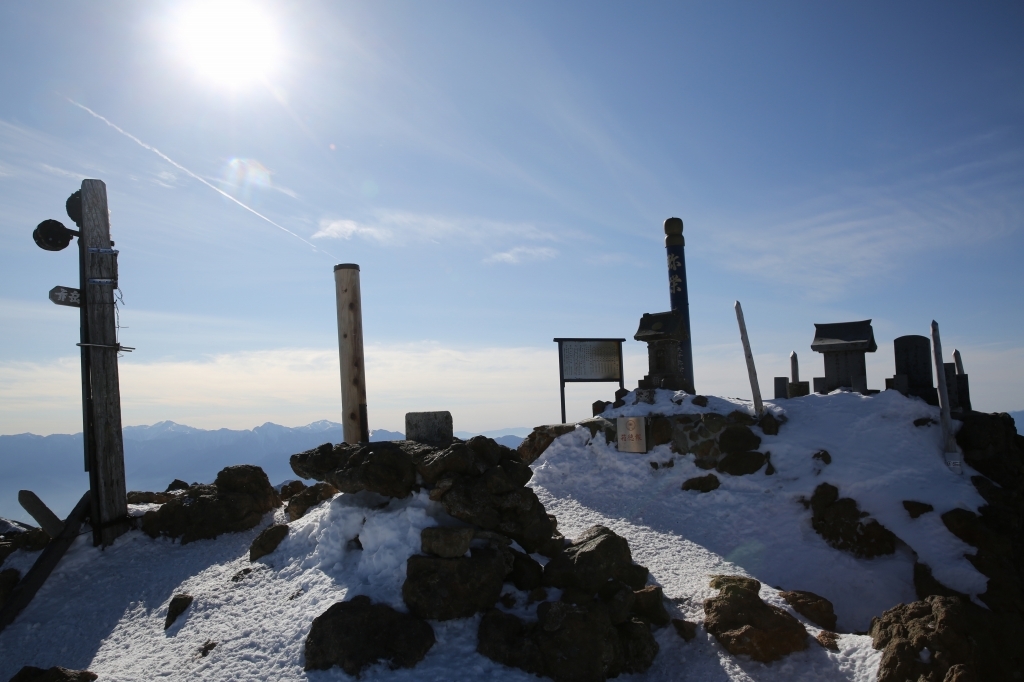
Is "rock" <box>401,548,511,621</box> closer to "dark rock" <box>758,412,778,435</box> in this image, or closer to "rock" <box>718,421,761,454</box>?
"rock" <box>718,421,761,454</box>

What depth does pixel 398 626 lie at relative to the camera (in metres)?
6.67

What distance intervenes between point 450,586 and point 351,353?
4941 mm

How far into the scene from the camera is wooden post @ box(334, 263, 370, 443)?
34.3 ft

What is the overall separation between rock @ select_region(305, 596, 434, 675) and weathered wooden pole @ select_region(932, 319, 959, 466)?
1225cm

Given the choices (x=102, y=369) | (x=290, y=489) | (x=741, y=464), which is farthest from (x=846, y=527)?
(x=102, y=369)

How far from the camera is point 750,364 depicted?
1488 centimetres

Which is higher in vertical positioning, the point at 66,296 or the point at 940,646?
the point at 66,296

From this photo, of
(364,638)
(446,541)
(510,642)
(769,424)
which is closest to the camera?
(364,638)

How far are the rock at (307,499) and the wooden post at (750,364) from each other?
10.6m

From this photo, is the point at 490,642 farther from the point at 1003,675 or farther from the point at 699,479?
the point at 699,479

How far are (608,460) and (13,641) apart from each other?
40.0ft

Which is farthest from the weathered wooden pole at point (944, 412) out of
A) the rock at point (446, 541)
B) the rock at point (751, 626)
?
the rock at point (446, 541)

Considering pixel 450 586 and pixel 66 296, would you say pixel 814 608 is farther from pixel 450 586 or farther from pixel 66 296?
pixel 66 296

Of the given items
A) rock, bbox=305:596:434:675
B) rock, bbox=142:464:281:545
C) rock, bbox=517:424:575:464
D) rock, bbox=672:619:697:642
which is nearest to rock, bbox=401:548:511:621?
rock, bbox=305:596:434:675
